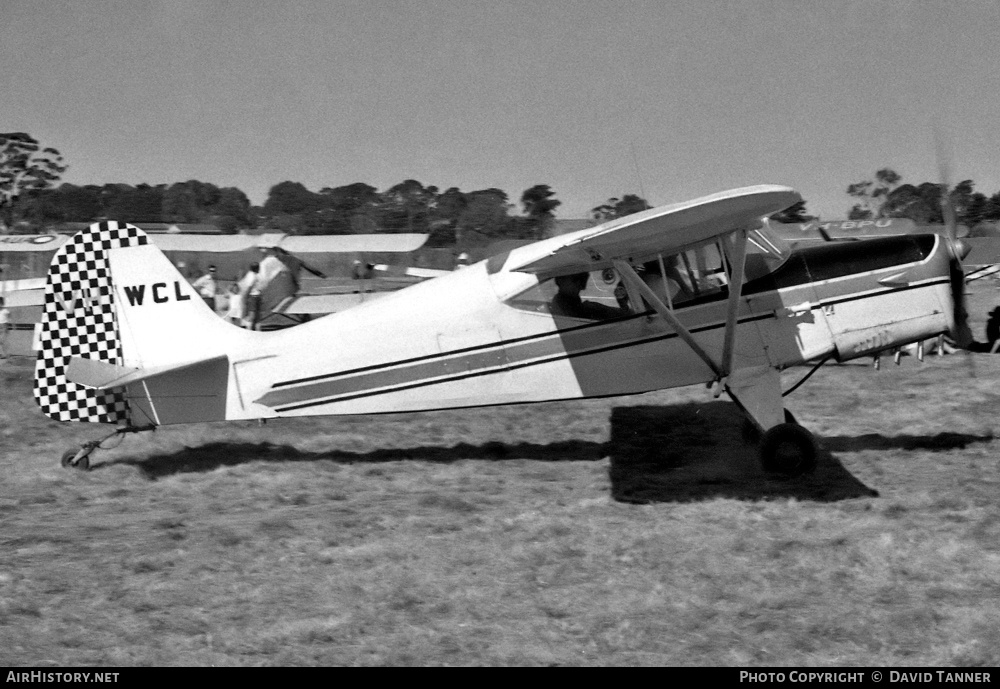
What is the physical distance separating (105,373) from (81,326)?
1.84 ft

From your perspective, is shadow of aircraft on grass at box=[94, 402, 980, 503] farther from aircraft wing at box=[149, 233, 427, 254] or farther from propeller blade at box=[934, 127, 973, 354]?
aircraft wing at box=[149, 233, 427, 254]

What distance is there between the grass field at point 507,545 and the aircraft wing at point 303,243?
792 cm

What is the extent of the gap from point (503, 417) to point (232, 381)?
3.14m

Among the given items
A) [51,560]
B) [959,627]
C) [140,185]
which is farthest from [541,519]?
[140,185]

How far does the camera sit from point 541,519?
19.6 feet

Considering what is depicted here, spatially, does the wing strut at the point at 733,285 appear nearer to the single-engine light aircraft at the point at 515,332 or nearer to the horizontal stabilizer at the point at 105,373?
the single-engine light aircraft at the point at 515,332

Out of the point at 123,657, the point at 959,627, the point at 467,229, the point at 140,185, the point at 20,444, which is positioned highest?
the point at 140,185

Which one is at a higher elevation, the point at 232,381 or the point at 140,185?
the point at 140,185

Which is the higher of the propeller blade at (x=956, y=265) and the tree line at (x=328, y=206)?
the tree line at (x=328, y=206)

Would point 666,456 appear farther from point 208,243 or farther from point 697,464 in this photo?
point 208,243

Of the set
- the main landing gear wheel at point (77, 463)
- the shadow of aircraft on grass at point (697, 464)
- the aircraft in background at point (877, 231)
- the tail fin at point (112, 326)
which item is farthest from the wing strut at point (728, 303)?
the aircraft in background at point (877, 231)

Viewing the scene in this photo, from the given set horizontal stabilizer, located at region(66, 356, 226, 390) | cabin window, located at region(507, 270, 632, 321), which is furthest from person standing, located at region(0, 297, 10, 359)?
cabin window, located at region(507, 270, 632, 321)

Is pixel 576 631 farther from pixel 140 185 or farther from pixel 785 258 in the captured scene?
pixel 140 185

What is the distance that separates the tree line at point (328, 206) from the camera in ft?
133
